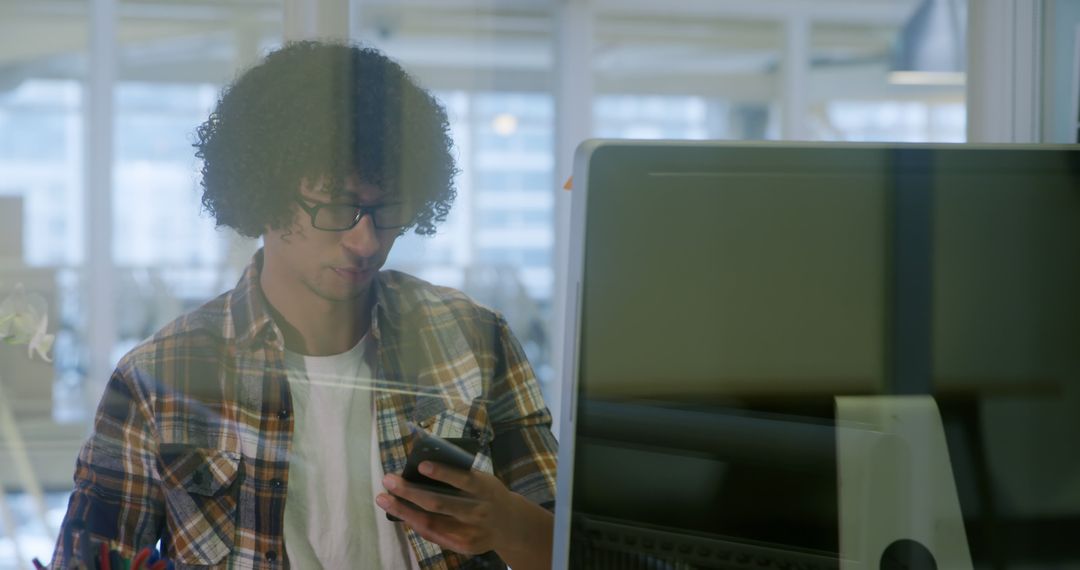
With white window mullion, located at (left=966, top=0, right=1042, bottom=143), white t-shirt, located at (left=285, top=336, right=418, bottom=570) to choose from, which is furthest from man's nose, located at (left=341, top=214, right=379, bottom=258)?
white window mullion, located at (left=966, top=0, right=1042, bottom=143)

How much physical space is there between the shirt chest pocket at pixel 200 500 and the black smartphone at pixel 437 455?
0.21 meters

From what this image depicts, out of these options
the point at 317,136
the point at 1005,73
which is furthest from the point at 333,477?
the point at 1005,73

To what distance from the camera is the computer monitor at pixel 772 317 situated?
0.83 m

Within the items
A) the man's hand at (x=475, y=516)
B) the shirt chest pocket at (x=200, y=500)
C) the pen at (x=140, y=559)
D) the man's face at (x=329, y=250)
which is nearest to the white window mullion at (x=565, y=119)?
the man's hand at (x=475, y=516)

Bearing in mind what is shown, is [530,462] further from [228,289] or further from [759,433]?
[759,433]

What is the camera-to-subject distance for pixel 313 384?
4.35 feet

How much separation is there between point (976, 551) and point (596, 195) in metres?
0.44

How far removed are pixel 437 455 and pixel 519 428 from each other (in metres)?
0.12

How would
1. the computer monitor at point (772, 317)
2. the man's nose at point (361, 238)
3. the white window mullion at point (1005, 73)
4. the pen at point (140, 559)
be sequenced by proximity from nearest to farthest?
the computer monitor at point (772, 317), the pen at point (140, 559), the man's nose at point (361, 238), the white window mullion at point (1005, 73)

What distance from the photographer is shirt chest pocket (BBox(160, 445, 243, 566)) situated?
1.27 metres

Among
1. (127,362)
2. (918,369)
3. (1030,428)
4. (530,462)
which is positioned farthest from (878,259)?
(127,362)

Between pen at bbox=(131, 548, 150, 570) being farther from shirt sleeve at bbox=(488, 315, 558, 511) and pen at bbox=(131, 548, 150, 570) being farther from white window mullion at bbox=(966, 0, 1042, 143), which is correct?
white window mullion at bbox=(966, 0, 1042, 143)

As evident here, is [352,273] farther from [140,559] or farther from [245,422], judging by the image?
[140,559]

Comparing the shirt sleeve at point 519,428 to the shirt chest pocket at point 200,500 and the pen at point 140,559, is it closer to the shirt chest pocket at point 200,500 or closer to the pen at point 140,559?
the shirt chest pocket at point 200,500
